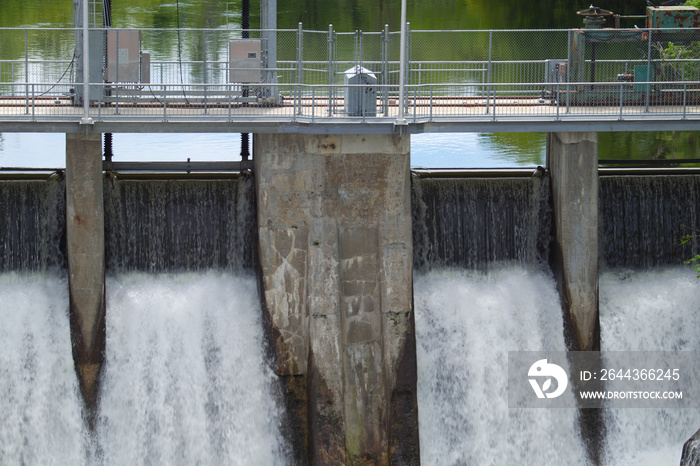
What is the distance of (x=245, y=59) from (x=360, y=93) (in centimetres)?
307

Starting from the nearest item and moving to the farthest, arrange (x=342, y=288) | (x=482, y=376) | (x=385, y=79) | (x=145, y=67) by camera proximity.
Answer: (x=385, y=79) < (x=342, y=288) < (x=145, y=67) < (x=482, y=376)

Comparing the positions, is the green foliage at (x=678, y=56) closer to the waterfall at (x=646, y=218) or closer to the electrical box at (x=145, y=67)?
the waterfall at (x=646, y=218)

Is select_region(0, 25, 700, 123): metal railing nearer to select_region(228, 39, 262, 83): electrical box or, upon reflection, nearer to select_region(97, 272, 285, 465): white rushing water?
select_region(228, 39, 262, 83): electrical box

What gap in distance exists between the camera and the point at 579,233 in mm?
25094

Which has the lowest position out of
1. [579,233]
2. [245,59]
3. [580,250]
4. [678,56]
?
[580,250]

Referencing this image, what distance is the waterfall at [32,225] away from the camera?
24.8m

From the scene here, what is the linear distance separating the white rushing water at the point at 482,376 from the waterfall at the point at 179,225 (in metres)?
4.58

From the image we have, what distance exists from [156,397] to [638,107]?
13.1 meters

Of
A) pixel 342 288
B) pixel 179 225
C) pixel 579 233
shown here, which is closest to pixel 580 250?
pixel 579 233

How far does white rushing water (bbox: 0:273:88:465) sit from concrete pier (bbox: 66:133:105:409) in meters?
0.37

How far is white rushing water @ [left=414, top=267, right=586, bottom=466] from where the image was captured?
81.9 ft

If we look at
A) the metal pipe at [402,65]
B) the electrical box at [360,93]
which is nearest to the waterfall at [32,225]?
the electrical box at [360,93]

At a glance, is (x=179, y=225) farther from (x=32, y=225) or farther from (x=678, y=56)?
(x=678, y=56)

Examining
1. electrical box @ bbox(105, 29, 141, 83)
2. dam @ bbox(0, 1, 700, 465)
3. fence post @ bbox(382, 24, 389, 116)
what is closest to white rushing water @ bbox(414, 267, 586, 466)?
dam @ bbox(0, 1, 700, 465)
